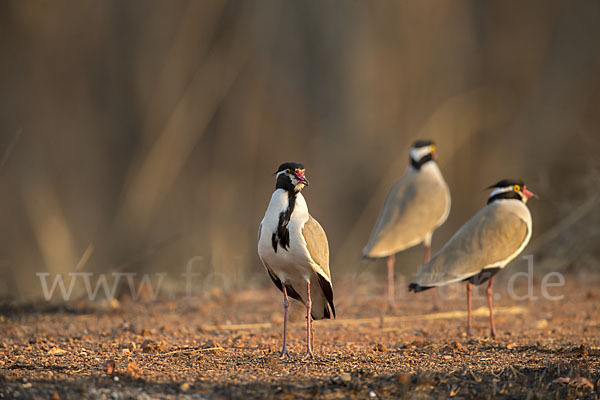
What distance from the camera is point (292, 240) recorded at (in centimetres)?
493

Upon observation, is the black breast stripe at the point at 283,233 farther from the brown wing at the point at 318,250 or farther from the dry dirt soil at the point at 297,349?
the dry dirt soil at the point at 297,349

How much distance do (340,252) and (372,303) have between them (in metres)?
3.52

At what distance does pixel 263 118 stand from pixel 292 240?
8.42 m

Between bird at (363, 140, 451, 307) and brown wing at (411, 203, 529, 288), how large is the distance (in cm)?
121

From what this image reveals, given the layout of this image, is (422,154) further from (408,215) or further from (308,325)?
(308,325)

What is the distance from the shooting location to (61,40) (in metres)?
12.5

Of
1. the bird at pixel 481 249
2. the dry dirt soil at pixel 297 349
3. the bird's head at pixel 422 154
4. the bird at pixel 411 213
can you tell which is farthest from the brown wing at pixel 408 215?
the bird at pixel 481 249

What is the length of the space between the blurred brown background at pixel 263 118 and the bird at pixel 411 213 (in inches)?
75.6

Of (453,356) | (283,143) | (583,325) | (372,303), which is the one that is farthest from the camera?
(283,143)

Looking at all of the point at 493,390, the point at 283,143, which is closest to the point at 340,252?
the point at 283,143

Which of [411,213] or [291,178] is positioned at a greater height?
[411,213]

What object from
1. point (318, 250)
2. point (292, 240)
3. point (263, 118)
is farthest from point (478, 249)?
point (263, 118)

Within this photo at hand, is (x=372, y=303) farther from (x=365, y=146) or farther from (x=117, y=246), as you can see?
(x=365, y=146)

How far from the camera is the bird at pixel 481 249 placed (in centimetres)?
616
